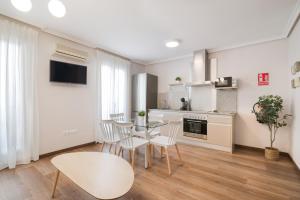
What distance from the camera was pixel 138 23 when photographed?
2719 millimetres

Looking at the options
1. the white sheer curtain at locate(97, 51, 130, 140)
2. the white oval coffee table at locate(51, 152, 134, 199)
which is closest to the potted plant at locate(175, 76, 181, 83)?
the white sheer curtain at locate(97, 51, 130, 140)

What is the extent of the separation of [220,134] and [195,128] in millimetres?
633

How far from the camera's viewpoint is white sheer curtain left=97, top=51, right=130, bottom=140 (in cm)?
402

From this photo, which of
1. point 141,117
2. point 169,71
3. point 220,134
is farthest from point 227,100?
point 141,117

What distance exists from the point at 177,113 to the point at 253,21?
104 inches

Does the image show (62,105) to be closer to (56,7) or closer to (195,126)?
(56,7)

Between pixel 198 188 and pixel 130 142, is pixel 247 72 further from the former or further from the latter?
pixel 130 142

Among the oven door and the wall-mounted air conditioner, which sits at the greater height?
the wall-mounted air conditioner

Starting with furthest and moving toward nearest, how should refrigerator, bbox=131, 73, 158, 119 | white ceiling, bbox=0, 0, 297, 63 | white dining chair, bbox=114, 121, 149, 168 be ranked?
refrigerator, bbox=131, 73, 158, 119 < white dining chair, bbox=114, 121, 149, 168 < white ceiling, bbox=0, 0, 297, 63

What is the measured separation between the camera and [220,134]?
3482 millimetres

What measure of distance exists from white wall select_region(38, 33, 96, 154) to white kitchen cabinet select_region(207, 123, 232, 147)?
309cm

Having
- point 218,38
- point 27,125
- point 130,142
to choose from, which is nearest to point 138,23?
point 218,38

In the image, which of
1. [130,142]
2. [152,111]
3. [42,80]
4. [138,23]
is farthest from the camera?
[152,111]

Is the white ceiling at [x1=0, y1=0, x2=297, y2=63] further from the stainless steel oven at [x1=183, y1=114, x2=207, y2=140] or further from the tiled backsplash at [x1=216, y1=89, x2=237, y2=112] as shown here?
the stainless steel oven at [x1=183, y1=114, x2=207, y2=140]
